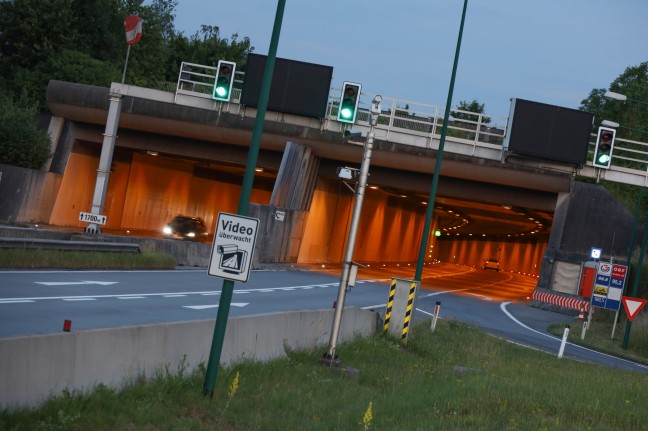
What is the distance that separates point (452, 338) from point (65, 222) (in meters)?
35.6

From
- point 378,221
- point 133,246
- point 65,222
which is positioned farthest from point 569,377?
point 378,221

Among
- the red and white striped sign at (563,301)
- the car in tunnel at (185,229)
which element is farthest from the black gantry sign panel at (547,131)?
the car in tunnel at (185,229)

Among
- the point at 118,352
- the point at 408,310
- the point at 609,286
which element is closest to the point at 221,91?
the point at 609,286

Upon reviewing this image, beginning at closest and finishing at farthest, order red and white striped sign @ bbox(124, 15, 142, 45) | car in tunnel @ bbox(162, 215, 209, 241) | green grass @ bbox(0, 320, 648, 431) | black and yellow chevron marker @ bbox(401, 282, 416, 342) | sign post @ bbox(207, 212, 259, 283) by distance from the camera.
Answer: green grass @ bbox(0, 320, 648, 431)
sign post @ bbox(207, 212, 259, 283)
black and yellow chevron marker @ bbox(401, 282, 416, 342)
red and white striped sign @ bbox(124, 15, 142, 45)
car in tunnel @ bbox(162, 215, 209, 241)

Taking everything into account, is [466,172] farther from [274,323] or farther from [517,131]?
[274,323]

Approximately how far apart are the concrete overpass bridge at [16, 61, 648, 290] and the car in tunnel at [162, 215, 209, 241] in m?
4.43

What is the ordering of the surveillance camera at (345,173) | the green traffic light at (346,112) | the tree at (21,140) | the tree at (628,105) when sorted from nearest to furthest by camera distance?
the surveillance camera at (345,173), the green traffic light at (346,112), the tree at (21,140), the tree at (628,105)

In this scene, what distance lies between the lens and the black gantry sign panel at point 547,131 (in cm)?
4903

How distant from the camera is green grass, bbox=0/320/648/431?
36.2 ft

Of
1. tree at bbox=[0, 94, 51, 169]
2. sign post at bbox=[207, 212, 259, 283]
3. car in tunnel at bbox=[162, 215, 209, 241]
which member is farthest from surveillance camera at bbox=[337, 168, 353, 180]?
car in tunnel at bbox=[162, 215, 209, 241]

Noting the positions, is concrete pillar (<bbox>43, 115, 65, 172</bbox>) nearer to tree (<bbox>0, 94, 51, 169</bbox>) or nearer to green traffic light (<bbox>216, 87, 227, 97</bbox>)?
tree (<bbox>0, 94, 51, 169</bbox>)

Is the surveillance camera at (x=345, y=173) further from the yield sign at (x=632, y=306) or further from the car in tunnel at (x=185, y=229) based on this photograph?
the car in tunnel at (x=185, y=229)

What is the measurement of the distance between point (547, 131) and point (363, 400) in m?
35.8

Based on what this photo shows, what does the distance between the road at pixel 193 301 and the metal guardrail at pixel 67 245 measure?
106cm
